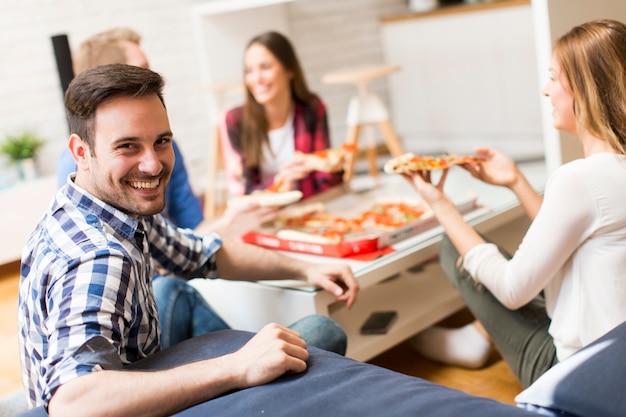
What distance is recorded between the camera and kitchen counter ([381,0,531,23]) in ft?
15.4

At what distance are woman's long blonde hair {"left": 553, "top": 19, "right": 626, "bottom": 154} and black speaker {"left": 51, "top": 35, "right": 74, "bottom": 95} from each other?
148 cm

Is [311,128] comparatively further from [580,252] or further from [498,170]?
[580,252]

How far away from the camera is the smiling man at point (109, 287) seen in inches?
50.0

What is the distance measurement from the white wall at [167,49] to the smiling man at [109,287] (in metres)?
2.89

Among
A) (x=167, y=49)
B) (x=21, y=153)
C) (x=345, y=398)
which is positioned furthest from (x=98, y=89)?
(x=167, y=49)

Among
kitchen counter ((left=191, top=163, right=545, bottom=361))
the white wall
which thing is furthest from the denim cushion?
the white wall

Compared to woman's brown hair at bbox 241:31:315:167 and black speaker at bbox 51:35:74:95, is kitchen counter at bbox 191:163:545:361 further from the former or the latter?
black speaker at bbox 51:35:74:95

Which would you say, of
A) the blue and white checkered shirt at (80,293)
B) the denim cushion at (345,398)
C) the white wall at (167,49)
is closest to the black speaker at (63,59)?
the blue and white checkered shirt at (80,293)

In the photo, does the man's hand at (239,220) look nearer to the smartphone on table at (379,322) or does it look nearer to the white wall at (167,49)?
the smartphone on table at (379,322)

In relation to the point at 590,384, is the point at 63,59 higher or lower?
higher

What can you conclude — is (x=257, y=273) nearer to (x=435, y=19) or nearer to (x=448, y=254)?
(x=448, y=254)

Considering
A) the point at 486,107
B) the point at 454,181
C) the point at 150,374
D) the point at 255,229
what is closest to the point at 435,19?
the point at 486,107

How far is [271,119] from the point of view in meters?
3.17

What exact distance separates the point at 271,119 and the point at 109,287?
1.88 m
